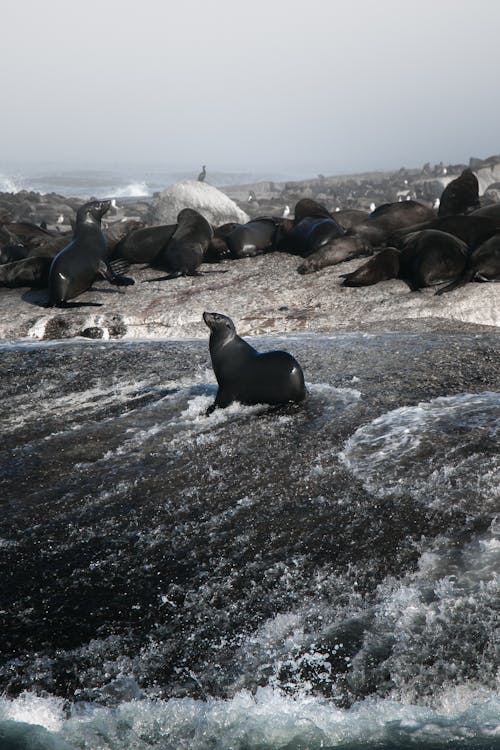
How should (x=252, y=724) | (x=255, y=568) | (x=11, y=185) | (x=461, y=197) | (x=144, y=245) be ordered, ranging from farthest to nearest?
(x=11, y=185) → (x=461, y=197) → (x=144, y=245) → (x=255, y=568) → (x=252, y=724)

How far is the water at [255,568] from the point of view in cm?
290

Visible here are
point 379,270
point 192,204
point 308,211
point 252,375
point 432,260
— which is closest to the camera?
point 252,375

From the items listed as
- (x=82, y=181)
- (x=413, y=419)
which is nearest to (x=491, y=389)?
(x=413, y=419)

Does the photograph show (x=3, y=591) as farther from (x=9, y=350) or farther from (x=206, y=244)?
(x=206, y=244)

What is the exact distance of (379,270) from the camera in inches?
348

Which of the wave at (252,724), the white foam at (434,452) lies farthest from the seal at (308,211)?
the wave at (252,724)

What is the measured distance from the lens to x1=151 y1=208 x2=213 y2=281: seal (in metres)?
9.91

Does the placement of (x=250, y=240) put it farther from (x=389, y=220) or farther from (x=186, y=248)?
(x=389, y=220)

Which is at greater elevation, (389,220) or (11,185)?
(11,185)

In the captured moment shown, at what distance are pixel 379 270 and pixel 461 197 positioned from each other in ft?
11.5

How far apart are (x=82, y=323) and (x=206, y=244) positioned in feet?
7.78

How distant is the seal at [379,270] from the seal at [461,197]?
322cm

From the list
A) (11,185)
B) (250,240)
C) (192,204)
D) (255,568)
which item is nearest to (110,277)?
(250,240)

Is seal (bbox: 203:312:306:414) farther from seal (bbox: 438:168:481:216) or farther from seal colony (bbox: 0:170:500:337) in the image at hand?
seal (bbox: 438:168:481:216)
